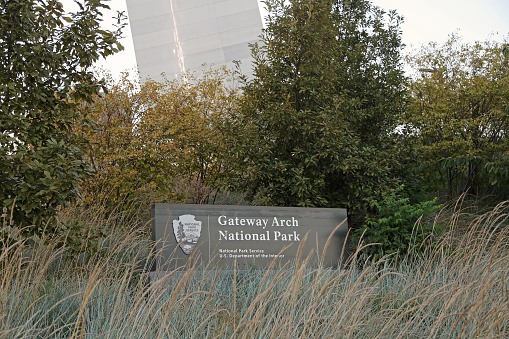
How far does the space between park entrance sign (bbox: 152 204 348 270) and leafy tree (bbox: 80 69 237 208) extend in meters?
2.87

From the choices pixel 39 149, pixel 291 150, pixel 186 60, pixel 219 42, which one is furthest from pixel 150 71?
pixel 39 149

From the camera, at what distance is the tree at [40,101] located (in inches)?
183

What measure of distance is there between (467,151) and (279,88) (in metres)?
5.37

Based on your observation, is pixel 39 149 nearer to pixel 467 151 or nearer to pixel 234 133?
pixel 234 133

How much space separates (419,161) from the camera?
37.0 ft

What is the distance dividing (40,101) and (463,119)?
984cm

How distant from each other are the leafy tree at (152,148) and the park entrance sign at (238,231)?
2872mm

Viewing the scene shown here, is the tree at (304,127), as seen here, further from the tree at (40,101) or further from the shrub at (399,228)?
the tree at (40,101)

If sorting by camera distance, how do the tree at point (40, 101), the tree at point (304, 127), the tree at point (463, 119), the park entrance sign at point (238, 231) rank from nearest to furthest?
the tree at point (40, 101) < the park entrance sign at point (238, 231) < the tree at point (304, 127) < the tree at point (463, 119)

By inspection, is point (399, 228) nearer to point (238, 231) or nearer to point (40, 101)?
point (238, 231)

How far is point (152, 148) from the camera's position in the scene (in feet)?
32.4

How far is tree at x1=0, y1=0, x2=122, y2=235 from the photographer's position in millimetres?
4652

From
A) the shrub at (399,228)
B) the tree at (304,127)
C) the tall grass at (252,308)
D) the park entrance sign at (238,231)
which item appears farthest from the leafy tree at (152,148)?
the tall grass at (252,308)

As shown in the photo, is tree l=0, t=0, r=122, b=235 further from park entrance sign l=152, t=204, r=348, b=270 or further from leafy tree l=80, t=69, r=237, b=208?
leafy tree l=80, t=69, r=237, b=208
